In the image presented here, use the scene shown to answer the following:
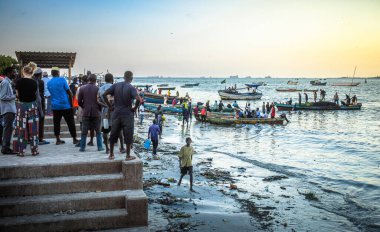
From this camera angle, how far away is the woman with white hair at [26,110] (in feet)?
18.6

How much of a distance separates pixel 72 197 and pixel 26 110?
1.94 meters

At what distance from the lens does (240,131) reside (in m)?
26.9

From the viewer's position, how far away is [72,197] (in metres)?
4.95

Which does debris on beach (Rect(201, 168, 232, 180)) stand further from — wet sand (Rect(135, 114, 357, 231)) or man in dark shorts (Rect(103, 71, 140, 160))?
man in dark shorts (Rect(103, 71, 140, 160))

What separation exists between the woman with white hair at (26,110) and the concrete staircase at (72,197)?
34.1 inches

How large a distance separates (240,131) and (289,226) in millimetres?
19327

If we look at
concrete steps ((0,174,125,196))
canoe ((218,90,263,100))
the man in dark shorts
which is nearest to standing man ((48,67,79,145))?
the man in dark shorts

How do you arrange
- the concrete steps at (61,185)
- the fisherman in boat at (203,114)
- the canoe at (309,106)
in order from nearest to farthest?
the concrete steps at (61,185)
the fisherman in boat at (203,114)
the canoe at (309,106)

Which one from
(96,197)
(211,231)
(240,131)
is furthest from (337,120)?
(96,197)

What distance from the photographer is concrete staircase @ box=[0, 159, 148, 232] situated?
4629 millimetres

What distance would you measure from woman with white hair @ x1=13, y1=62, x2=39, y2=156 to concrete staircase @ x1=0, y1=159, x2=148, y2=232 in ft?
2.84

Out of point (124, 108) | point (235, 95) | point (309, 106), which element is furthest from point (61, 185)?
point (235, 95)

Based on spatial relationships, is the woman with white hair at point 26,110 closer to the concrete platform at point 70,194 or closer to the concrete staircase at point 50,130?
the concrete platform at point 70,194

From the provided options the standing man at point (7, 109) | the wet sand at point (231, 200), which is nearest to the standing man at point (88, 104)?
the standing man at point (7, 109)
